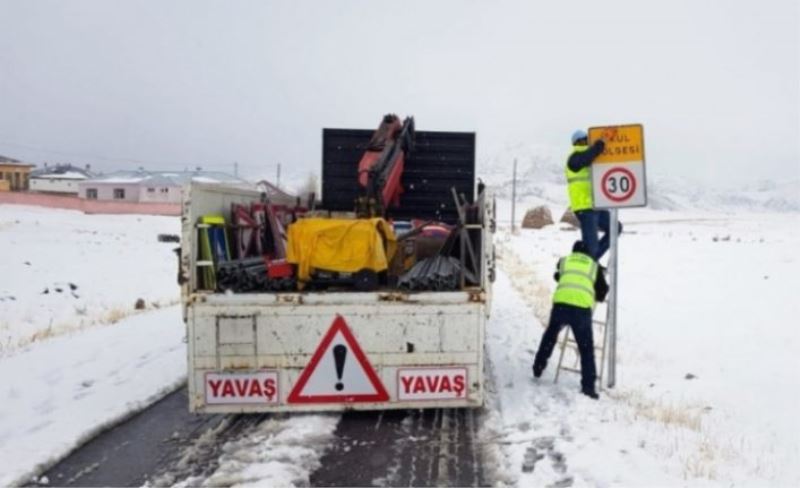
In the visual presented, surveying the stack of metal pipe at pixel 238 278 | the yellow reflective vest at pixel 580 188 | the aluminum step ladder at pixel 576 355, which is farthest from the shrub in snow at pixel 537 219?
the stack of metal pipe at pixel 238 278

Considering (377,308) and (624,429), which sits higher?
(377,308)

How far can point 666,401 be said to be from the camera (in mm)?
6645

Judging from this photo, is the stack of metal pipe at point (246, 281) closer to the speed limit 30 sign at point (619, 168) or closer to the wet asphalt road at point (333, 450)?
the wet asphalt road at point (333, 450)

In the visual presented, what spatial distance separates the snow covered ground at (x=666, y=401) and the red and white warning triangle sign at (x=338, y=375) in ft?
3.63

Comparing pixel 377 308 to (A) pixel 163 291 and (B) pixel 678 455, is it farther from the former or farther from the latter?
(A) pixel 163 291

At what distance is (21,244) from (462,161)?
76.5 ft

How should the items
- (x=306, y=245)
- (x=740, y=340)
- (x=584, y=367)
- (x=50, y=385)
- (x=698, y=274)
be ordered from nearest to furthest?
(x=306, y=245) → (x=584, y=367) → (x=50, y=385) → (x=740, y=340) → (x=698, y=274)

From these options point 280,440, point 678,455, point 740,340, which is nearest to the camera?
point 678,455

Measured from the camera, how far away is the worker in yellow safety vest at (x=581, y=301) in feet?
22.1

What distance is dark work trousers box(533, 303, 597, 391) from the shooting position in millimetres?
6719

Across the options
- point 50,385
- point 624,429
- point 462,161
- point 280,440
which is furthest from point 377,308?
point 462,161

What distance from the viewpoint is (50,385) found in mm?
7250

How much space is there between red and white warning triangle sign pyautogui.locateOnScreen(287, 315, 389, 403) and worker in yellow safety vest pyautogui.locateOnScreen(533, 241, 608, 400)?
2122 mm

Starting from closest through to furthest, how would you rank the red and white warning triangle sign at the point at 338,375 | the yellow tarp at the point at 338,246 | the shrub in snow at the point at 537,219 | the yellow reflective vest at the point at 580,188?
the red and white warning triangle sign at the point at 338,375 < the yellow tarp at the point at 338,246 < the yellow reflective vest at the point at 580,188 < the shrub in snow at the point at 537,219
